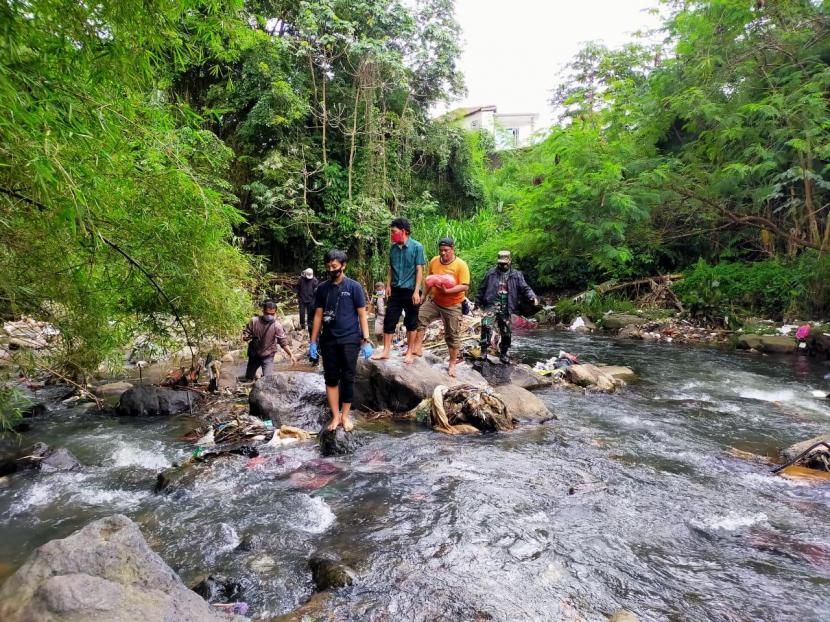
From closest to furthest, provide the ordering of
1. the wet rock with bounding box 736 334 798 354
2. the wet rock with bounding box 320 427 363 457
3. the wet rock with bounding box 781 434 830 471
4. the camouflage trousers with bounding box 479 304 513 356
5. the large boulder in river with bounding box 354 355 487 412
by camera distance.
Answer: the wet rock with bounding box 781 434 830 471, the wet rock with bounding box 320 427 363 457, the large boulder in river with bounding box 354 355 487 412, the camouflage trousers with bounding box 479 304 513 356, the wet rock with bounding box 736 334 798 354

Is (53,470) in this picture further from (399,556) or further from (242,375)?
(242,375)

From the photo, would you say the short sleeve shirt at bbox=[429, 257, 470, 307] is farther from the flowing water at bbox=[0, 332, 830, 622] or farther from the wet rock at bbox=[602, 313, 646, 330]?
the wet rock at bbox=[602, 313, 646, 330]

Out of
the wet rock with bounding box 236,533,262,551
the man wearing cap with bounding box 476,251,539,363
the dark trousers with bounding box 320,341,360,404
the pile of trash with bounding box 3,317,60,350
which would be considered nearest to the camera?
the wet rock with bounding box 236,533,262,551

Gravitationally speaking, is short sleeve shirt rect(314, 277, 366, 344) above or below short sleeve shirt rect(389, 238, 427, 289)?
below

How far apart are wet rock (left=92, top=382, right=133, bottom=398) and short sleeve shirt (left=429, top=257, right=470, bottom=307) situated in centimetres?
547

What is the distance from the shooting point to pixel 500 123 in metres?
40.0

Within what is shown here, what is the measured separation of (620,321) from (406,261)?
37.9ft

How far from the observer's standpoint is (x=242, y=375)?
33.9 ft

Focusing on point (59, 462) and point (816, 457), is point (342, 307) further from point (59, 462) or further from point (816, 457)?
point (816, 457)

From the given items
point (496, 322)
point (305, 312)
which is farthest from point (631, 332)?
point (305, 312)

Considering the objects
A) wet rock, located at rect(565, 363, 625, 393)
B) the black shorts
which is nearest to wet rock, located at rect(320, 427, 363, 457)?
the black shorts

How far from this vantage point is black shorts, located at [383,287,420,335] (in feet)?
22.9

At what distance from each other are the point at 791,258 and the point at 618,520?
49.8 ft

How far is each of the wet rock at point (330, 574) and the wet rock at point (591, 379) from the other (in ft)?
22.2
